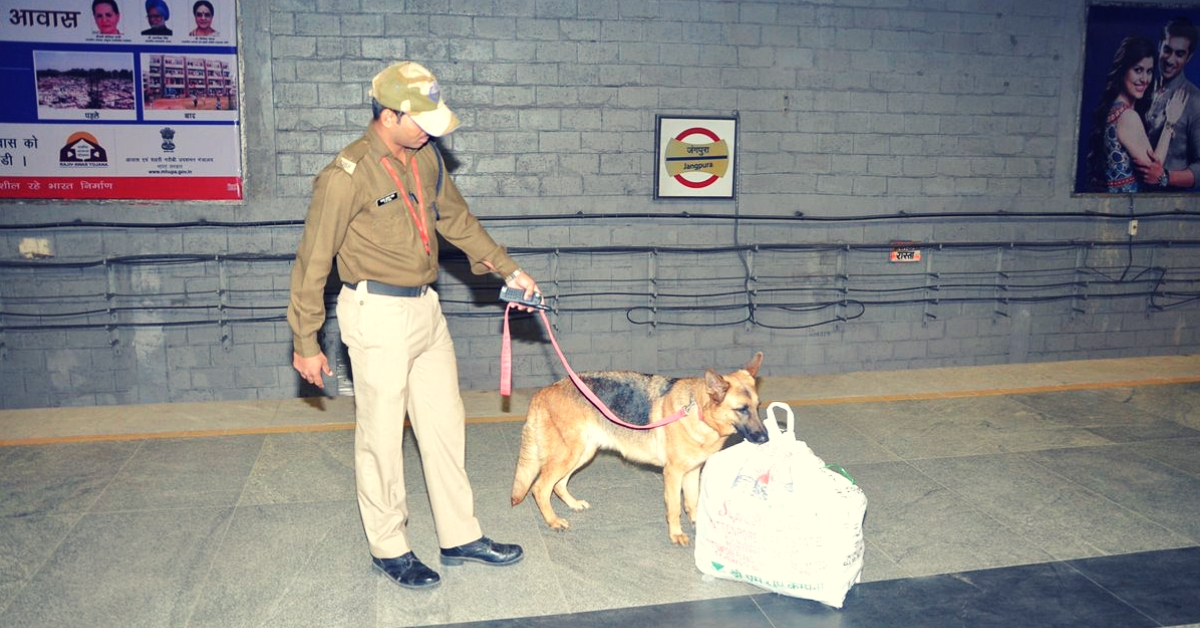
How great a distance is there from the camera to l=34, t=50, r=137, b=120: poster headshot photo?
6566 millimetres

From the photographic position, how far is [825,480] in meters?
3.89

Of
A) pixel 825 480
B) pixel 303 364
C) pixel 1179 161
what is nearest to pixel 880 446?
pixel 825 480

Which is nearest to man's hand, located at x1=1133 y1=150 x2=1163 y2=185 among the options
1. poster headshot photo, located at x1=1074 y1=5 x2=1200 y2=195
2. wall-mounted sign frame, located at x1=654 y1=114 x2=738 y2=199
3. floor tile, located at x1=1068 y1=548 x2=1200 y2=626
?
poster headshot photo, located at x1=1074 y1=5 x2=1200 y2=195

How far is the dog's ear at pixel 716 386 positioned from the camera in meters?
4.23

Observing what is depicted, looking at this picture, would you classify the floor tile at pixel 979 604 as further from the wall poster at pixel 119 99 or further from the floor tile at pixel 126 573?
the wall poster at pixel 119 99

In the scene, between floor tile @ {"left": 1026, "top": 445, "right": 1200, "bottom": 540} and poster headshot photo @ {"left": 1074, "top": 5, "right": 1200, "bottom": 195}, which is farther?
poster headshot photo @ {"left": 1074, "top": 5, "right": 1200, "bottom": 195}

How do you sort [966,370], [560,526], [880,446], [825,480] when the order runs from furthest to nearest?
[966,370] → [880,446] → [560,526] → [825,480]

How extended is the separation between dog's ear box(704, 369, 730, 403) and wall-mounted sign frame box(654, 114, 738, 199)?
345 centimetres

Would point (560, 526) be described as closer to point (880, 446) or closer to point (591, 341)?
point (880, 446)

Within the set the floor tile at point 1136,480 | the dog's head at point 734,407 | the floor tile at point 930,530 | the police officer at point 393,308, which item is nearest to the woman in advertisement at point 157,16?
the police officer at point 393,308

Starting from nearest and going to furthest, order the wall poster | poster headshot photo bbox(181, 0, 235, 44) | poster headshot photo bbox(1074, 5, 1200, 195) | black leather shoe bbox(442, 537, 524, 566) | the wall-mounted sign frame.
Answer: black leather shoe bbox(442, 537, 524, 566)
the wall poster
poster headshot photo bbox(181, 0, 235, 44)
the wall-mounted sign frame
poster headshot photo bbox(1074, 5, 1200, 195)

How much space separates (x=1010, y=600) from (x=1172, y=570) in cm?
92

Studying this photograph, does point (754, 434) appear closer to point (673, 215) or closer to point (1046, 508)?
point (1046, 508)

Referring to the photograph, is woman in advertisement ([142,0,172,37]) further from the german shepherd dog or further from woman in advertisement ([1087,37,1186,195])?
woman in advertisement ([1087,37,1186,195])
